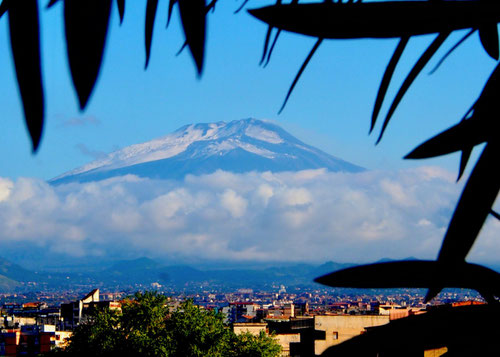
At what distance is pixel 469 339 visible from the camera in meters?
0.93

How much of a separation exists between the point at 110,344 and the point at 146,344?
172 cm

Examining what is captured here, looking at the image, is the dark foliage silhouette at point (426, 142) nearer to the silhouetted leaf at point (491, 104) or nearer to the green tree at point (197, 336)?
the silhouetted leaf at point (491, 104)

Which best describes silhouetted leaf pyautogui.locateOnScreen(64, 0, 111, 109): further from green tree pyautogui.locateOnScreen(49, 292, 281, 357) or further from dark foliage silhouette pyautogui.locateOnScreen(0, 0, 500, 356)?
green tree pyautogui.locateOnScreen(49, 292, 281, 357)

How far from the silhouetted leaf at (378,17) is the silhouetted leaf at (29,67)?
0.29 m

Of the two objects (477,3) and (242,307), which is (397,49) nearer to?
(477,3)

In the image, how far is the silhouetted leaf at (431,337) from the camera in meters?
0.92

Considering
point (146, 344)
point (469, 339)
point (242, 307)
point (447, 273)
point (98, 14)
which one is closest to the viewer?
point (98, 14)

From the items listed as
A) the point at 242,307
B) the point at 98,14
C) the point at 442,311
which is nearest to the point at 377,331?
the point at 442,311

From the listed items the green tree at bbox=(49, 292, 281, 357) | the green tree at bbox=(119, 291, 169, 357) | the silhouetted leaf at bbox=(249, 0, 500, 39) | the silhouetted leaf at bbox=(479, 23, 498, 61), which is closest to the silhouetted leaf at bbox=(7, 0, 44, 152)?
the silhouetted leaf at bbox=(249, 0, 500, 39)

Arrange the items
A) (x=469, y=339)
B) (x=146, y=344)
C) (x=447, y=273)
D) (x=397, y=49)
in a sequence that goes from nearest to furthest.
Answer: (x=447, y=273) < (x=469, y=339) < (x=397, y=49) < (x=146, y=344)

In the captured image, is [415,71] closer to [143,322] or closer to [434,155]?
[434,155]

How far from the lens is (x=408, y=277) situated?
88 cm

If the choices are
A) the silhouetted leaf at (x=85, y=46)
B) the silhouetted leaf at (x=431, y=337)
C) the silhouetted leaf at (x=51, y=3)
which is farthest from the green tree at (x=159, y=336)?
the silhouetted leaf at (x=85, y=46)

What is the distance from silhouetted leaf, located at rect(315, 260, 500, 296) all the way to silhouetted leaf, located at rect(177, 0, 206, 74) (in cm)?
29
